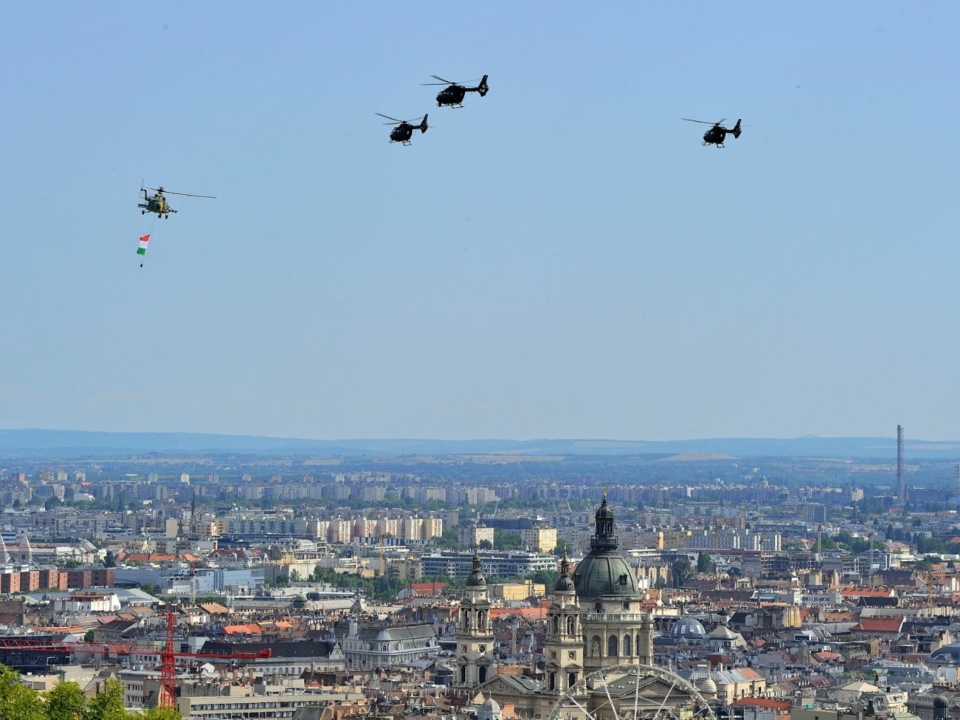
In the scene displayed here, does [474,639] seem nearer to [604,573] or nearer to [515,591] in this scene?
[604,573]

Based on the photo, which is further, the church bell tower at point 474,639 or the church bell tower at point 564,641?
the church bell tower at point 474,639

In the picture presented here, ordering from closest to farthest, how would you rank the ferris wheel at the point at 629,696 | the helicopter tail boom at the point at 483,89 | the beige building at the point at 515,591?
the helicopter tail boom at the point at 483,89, the ferris wheel at the point at 629,696, the beige building at the point at 515,591

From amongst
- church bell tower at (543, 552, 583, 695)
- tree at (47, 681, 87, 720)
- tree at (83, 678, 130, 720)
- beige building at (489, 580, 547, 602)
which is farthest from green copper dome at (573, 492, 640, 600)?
beige building at (489, 580, 547, 602)

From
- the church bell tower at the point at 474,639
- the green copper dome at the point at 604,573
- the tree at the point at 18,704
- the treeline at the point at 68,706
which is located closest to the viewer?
the tree at the point at 18,704

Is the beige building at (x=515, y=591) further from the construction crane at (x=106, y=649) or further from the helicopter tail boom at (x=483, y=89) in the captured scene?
the helicopter tail boom at (x=483, y=89)

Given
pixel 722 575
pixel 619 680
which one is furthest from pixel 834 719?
pixel 722 575

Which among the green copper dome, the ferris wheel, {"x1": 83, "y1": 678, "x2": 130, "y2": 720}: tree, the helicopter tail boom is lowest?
the ferris wheel

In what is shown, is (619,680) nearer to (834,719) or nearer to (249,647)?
(834,719)

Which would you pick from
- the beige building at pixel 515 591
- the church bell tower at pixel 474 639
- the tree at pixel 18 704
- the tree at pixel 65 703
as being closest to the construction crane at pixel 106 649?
the church bell tower at pixel 474 639

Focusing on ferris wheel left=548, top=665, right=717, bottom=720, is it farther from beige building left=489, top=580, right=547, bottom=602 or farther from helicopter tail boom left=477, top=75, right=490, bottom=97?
beige building left=489, top=580, right=547, bottom=602
